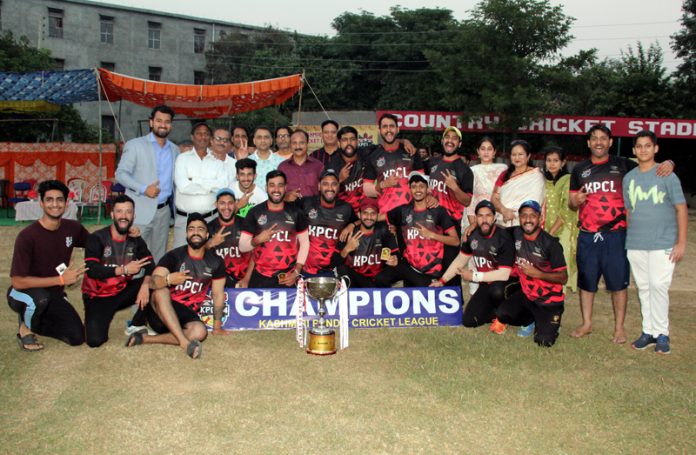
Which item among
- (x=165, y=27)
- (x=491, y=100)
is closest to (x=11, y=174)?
(x=491, y=100)

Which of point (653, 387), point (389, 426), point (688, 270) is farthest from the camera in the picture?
point (688, 270)

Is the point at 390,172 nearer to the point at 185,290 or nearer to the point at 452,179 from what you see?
the point at 452,179

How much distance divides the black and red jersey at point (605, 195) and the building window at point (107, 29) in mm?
46688

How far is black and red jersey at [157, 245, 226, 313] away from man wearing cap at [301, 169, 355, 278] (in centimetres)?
141

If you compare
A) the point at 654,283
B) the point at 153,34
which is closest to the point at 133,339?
the point at 654,283

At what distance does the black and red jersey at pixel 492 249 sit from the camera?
7277mm

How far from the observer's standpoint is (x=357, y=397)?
510 cm

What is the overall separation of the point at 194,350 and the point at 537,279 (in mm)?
3841

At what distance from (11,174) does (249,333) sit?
19538mm

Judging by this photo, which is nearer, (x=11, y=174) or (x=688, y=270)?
(x=688, y=270)

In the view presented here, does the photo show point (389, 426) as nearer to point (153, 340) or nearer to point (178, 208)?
point (153, 340)

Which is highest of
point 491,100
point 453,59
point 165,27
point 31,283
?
point 165,27

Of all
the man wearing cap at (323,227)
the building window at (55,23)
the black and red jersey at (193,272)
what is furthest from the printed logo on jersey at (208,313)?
the building window at (55,23)

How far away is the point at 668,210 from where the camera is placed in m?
6.44
